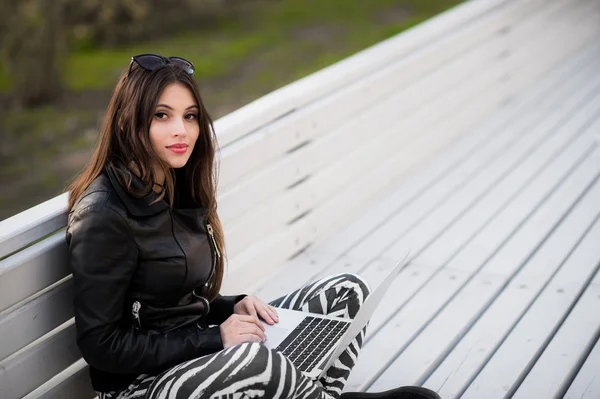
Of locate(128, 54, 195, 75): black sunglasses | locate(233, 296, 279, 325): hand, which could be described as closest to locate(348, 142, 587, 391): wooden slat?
locate(233, 296, 279, 325): hand

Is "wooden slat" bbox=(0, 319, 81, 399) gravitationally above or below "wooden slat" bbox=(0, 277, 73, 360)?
below

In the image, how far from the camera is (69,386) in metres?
2.39

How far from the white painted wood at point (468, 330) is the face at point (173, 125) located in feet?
3.47

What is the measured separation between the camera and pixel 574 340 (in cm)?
301

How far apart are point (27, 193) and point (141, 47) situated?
4061 mm

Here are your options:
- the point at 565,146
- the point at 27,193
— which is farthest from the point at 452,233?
the point at 27,193

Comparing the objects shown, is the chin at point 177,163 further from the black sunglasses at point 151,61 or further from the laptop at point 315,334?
the laptop at point 315,334

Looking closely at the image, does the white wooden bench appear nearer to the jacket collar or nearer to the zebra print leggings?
the jacket collar

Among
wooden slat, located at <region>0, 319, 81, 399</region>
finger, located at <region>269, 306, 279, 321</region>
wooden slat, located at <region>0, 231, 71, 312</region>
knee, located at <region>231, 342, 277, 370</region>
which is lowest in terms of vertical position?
wooden slat, located at <region>0, 319, 81, 399</region>

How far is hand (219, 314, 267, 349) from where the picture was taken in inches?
87.3

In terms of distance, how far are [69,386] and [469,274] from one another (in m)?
1.74

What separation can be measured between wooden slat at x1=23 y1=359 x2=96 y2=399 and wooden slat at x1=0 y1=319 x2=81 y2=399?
0.17ft

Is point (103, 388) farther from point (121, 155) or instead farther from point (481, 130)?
point (481, 130)

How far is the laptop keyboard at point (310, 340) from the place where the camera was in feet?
7.59
